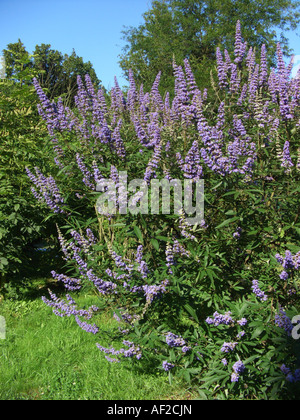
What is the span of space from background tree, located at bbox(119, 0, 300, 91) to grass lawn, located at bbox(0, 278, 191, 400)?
901 inches

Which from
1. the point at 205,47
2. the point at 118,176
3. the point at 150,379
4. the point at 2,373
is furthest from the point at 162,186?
the point at 205,47

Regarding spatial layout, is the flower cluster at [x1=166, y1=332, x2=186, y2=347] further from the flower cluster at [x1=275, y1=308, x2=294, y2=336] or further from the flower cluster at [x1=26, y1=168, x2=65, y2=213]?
the flower cluster at [x1=26, y1=168, x2=65, y2=213]

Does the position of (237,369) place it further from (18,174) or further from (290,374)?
(18,174)

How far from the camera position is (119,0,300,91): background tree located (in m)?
27.1

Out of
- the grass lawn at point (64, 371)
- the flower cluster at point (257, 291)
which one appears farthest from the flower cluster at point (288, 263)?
the grass lawn at point (64, 371)

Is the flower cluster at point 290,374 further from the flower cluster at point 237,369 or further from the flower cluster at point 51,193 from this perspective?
the flower cluster at point 51,193

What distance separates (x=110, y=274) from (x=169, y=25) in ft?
104

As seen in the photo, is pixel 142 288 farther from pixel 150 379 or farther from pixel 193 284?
pixel 150 379

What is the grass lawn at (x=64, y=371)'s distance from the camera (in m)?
3.18

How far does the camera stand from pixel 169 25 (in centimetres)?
3070

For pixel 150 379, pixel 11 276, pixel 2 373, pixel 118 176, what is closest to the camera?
pixel 118 176

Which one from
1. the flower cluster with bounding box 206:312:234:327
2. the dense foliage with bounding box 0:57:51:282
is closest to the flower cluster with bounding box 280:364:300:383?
the flower cluster with bounding box 206:312:234:327

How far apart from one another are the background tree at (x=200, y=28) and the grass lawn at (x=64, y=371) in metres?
22.9

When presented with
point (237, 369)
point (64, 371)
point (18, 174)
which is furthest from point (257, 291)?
point (18, 174)
